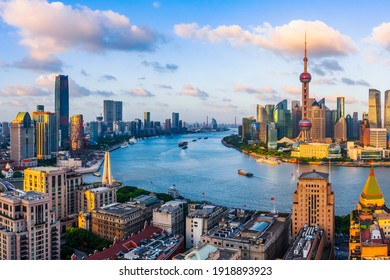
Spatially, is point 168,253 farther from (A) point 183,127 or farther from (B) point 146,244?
(A) point 183,127

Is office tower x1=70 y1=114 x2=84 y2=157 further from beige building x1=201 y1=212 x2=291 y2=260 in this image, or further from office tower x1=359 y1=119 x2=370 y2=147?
beige building x1=201 y1=212 x2=291 y2=260

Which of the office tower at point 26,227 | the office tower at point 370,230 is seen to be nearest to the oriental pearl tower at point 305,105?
the office tower at point 370,230

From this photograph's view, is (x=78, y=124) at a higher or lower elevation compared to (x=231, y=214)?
higher

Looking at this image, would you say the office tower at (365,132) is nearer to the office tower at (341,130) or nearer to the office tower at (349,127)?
the office tower at (341,130)

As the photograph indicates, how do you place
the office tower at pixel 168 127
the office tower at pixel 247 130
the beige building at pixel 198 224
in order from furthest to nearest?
1. the office tower at pixel 168 127
2. the office tower at pixel 247 130
3. the beige building at pixel 198 224

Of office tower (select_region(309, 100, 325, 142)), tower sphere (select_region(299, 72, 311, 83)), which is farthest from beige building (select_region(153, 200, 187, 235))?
office tower (select_region(309, 100, 325, 142))

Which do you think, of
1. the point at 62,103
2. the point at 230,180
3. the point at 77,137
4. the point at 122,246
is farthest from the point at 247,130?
the point at 122,246
